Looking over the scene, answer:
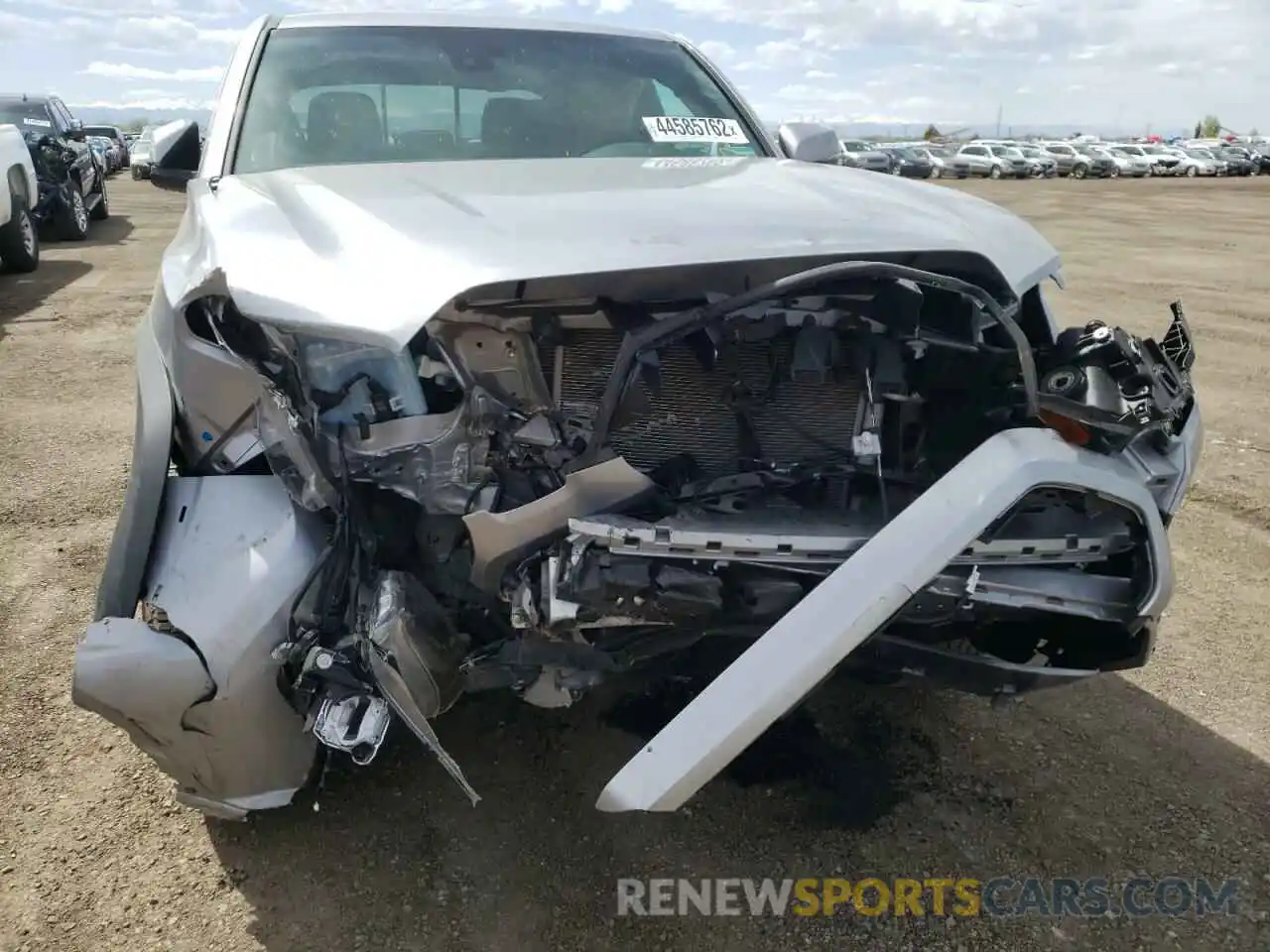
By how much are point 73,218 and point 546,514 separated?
1275 centimetres

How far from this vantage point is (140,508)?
2.18 meters

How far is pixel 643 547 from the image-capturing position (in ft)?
6.35

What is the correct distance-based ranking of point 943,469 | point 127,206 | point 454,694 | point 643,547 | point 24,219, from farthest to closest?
point 127,206 → point 24,219 → point 943,469 → point 454,694 → point 643,547

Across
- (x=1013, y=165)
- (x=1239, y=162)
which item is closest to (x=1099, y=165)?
(x=1013, y=165)

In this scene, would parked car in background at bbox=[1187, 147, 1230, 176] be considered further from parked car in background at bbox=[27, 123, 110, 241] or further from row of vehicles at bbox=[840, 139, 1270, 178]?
parked car in background at bbox=[27, 123, 110, 241]

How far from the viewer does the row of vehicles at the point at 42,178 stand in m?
9.28

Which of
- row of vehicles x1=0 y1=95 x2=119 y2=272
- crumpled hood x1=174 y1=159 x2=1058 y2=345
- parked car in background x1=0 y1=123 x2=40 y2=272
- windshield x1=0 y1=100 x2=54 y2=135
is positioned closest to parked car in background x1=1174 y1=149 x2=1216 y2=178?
row of vehicles x1=0 y1=95 x2=119 y2=272

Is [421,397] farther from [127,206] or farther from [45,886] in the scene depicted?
[127,206]

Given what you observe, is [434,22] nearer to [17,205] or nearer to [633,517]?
[633,517]

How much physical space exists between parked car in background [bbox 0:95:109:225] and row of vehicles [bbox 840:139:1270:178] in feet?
77.8

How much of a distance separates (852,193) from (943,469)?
79cm

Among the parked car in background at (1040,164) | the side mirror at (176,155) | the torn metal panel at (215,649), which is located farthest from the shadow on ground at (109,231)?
the parked car in background at (1040,164)

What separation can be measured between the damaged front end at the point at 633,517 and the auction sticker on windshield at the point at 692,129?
1.47 meters

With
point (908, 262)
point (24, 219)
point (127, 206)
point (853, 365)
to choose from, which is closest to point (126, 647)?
point (853, 365)
